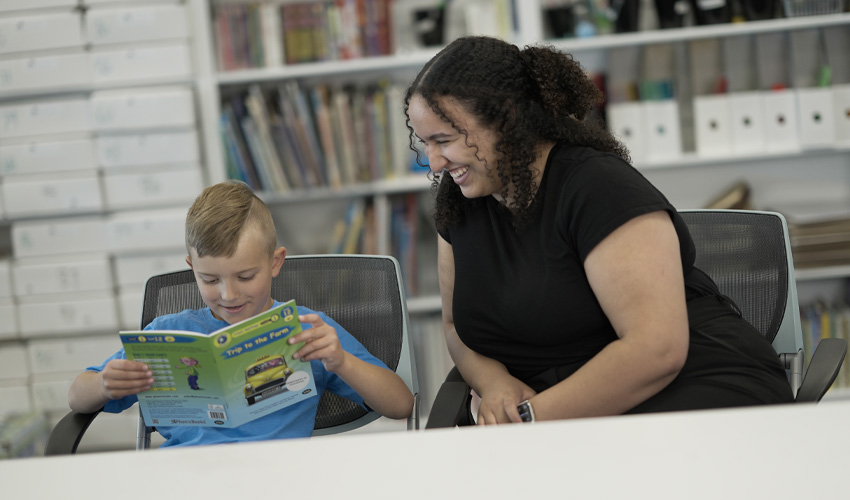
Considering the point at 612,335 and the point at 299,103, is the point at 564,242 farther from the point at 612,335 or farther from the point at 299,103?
the point at 299,103

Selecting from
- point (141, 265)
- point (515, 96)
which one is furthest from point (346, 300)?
point (141, 265)

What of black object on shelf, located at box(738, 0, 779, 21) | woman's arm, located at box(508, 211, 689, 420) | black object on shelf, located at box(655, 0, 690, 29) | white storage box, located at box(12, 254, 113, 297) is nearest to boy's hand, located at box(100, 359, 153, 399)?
woman's arm, located at box(508, 211, 689, 420)

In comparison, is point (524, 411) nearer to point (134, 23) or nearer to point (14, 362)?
point (134, 23)

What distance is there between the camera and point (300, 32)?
8.77ft

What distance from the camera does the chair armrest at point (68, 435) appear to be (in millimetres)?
1325

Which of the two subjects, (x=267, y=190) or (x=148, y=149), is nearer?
(x=148, y=149)

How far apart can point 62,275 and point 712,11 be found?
2.29m

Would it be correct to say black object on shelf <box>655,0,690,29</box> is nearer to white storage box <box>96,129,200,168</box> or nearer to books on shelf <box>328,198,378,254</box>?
books on shelf <box>328,198,378,254</box>

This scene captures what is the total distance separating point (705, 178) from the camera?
291 cm

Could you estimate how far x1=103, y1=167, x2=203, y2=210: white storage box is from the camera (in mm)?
2602

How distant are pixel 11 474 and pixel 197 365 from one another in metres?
0.35

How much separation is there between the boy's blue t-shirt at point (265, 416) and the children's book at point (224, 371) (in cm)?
6

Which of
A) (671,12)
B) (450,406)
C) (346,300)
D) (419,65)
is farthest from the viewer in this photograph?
(419,65)

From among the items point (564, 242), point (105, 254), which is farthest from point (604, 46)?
point (105, 254)
